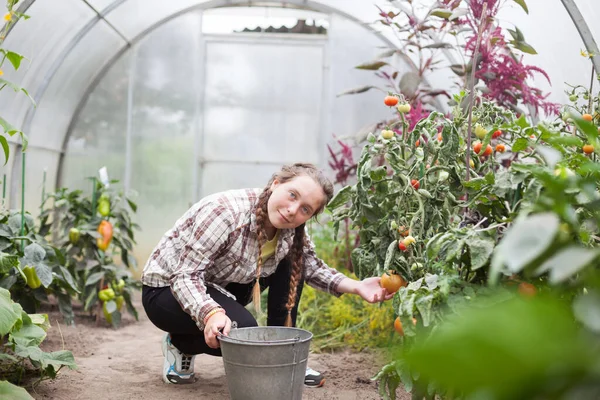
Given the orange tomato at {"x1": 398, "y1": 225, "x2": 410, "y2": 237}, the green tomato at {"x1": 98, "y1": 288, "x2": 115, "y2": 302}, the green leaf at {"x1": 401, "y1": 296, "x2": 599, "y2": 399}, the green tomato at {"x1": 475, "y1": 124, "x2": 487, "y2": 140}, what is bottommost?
the green tomato at {"x1": 98, "y1": 288, "x2": 115, "y2": 302}

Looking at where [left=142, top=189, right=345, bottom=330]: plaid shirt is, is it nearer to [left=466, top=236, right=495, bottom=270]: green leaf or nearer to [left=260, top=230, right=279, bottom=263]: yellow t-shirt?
[left=260, top=230, right=279, bottom=263]: yellow t-shirt

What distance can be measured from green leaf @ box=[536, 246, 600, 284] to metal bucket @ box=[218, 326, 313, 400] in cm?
135

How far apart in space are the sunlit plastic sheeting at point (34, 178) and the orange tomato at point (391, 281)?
2923mm

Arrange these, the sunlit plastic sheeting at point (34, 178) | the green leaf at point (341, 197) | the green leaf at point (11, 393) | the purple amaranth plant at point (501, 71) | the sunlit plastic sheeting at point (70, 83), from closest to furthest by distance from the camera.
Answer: the green leaf at point (11, 393), the green leaf at point (341, 197), the purple amaranth plant at point (501, 71), the sunlit plastic sheeting at point (34, 178), the sunlit plastic sheeting at point (70, 83)

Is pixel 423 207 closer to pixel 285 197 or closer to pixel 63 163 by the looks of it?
pixel 285 197

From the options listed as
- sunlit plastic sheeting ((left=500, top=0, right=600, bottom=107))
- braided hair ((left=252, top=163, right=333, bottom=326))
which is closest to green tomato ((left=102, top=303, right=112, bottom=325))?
braided hair ((left=252, top=163, right=333, bottom=326))

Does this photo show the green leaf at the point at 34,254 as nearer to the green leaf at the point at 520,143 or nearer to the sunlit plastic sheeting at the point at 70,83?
the sunlit plastic sheeting at the point at 70,83

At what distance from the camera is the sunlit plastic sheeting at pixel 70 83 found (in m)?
4.48

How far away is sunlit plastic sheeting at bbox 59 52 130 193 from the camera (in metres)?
5.02

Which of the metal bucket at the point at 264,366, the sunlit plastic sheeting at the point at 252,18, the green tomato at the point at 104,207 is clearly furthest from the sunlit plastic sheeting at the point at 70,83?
the metal bucket at the point at 264,366

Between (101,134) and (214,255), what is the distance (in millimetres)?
3392

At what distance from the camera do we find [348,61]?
5070mm

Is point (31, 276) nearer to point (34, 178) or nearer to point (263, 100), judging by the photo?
point (34, 178)

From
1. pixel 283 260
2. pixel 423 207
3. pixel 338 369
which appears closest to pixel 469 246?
pixel 423 207
